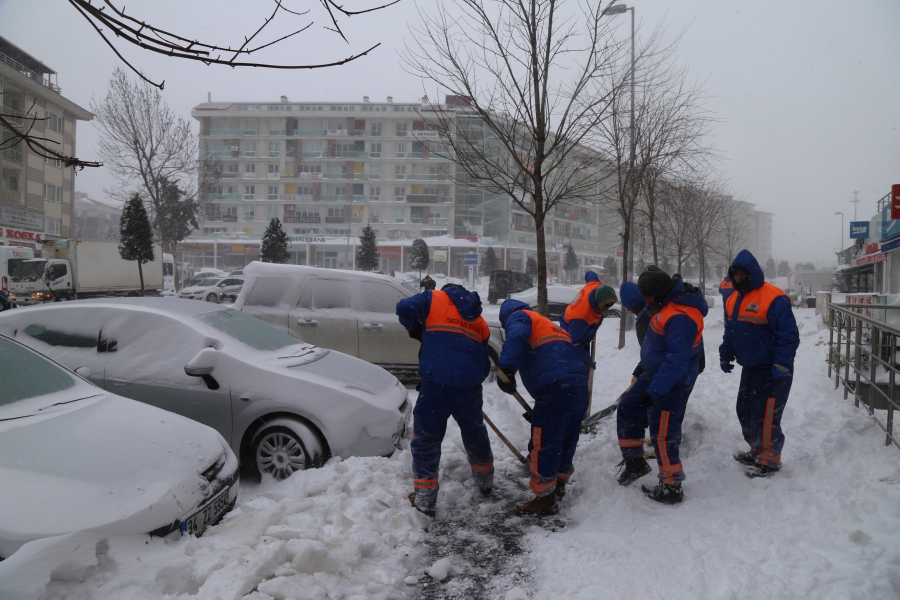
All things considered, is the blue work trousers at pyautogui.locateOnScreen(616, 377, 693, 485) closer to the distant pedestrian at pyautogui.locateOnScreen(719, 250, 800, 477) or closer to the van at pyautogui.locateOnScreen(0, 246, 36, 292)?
the distant pedestrian at pyautogui.locateOnScreen(719, 250, 800, 477)

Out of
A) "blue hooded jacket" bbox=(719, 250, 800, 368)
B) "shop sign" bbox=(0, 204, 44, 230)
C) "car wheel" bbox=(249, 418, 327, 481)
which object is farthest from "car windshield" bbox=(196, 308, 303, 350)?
"shop sign" bbox=(0, 204, 44, 230)

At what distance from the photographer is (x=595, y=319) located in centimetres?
550

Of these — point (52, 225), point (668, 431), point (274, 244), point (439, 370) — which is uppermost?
point (52, 225)

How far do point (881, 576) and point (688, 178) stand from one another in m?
12.1

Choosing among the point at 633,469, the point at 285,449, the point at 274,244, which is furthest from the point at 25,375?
the point at 274,244

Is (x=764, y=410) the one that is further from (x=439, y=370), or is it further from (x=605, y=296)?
(x=439, y=370)

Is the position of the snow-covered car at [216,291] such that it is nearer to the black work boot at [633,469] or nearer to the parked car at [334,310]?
the parked car at [334,310]

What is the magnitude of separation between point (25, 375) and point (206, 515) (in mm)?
1512

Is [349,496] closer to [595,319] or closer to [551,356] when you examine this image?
[551,356]

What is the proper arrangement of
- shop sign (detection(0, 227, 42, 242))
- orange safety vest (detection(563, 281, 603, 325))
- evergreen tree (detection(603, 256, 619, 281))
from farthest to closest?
1. evergreen tree (detection(603, 256, 619, 281))
2. shop sign (detection(0, 227, 42, 242))
3. orange safety vest (detection(563, 281, 603, 325))

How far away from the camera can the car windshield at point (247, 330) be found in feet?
16.7

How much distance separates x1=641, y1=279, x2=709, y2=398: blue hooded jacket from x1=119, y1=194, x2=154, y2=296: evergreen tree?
24.7 meters

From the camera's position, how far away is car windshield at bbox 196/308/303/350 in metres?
5.09

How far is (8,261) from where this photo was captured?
21094 millimetres
